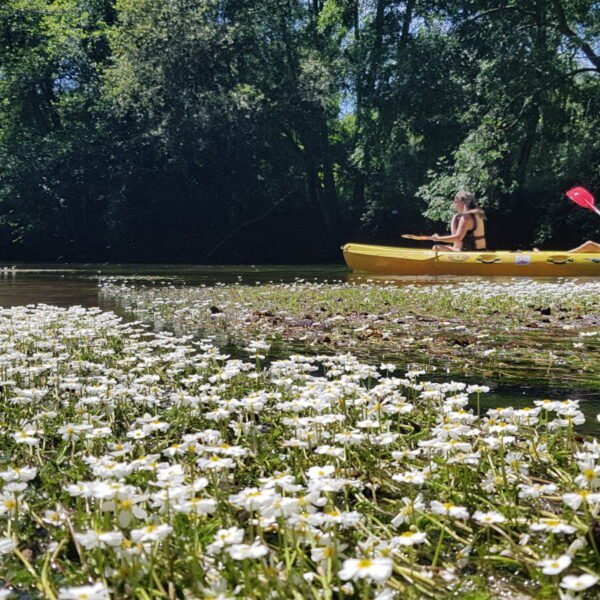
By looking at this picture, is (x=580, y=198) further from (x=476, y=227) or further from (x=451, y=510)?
(x=451, y=510)

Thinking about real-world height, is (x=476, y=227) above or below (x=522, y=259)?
above

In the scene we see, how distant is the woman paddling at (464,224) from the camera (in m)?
15.6

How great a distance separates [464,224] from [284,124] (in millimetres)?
17424

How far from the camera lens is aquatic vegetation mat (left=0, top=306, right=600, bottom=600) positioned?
5.00 ft

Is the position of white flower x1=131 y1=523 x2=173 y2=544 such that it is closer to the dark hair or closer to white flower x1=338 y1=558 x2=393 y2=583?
white flower x1=338 y1=558 x2=393 y2=583

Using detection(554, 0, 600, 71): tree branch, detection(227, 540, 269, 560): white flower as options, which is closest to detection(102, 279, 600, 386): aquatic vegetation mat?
detection(227, 540, 269, 560): white flower

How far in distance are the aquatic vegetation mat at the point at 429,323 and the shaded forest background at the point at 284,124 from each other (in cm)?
1543

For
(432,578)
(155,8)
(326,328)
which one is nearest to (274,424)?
(432,578)

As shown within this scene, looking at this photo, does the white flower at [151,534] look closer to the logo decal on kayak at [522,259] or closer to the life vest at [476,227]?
the logo decal on kayak at [522,259]

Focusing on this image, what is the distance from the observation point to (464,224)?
623 inches

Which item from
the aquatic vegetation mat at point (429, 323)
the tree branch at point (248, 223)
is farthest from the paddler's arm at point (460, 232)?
the tree branch at point (248, 223)

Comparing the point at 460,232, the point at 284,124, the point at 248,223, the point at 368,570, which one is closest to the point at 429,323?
the point at 368,570

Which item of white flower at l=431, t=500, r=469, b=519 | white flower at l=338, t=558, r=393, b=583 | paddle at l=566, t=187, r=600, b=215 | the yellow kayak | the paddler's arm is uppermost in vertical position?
paddle at l=566, t=187, r=600, b=215

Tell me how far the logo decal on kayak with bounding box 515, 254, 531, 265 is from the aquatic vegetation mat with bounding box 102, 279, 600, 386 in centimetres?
416
